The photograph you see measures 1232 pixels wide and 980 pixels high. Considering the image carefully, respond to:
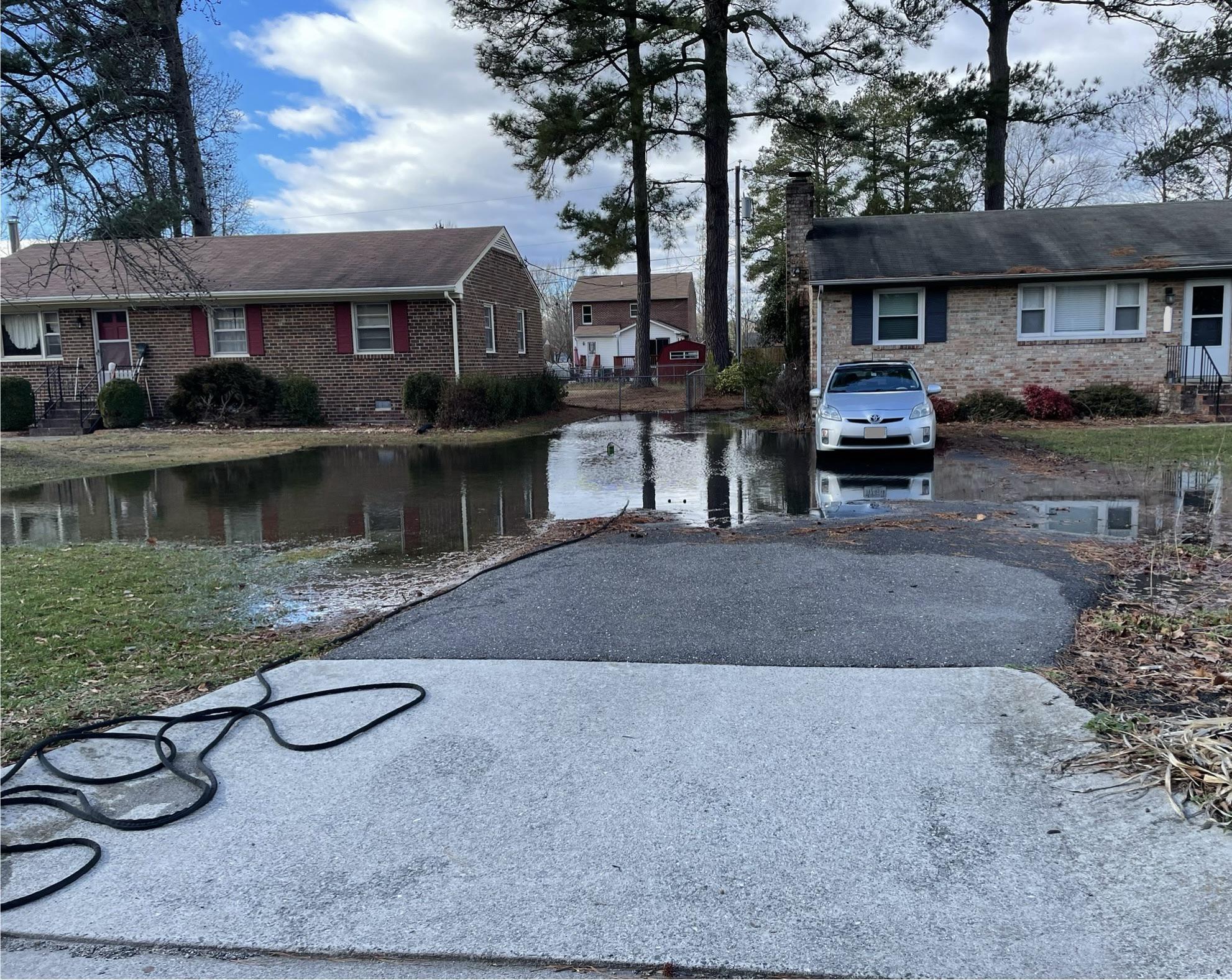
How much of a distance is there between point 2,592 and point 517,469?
8694 millimetres

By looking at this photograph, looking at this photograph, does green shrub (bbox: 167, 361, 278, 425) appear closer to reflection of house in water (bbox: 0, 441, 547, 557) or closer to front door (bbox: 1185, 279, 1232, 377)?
reflection of house in water (bbox: 0, 441, 547, 557)

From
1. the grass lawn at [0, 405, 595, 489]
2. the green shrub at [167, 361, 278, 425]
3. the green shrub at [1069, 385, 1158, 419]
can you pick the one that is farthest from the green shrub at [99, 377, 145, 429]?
the green shrub at [1069, 385, 1158, 419]

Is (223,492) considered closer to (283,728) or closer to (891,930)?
(283,728)

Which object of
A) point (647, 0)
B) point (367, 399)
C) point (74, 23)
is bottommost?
point (367, 399)

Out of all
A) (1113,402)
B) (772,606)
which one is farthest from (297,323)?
(772,606)

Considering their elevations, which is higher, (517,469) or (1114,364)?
(1114,364)

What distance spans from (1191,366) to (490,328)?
1678cm

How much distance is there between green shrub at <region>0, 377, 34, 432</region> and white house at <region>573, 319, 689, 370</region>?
40.4m

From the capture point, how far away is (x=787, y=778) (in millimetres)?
3826

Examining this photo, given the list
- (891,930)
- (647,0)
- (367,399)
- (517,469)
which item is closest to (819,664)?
(891,930)

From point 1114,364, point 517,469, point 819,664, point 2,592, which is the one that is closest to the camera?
point 819,664

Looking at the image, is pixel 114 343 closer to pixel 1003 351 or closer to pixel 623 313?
pixel 1003 351

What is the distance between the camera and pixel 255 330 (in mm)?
23469

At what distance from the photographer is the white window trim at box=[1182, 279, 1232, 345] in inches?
771
